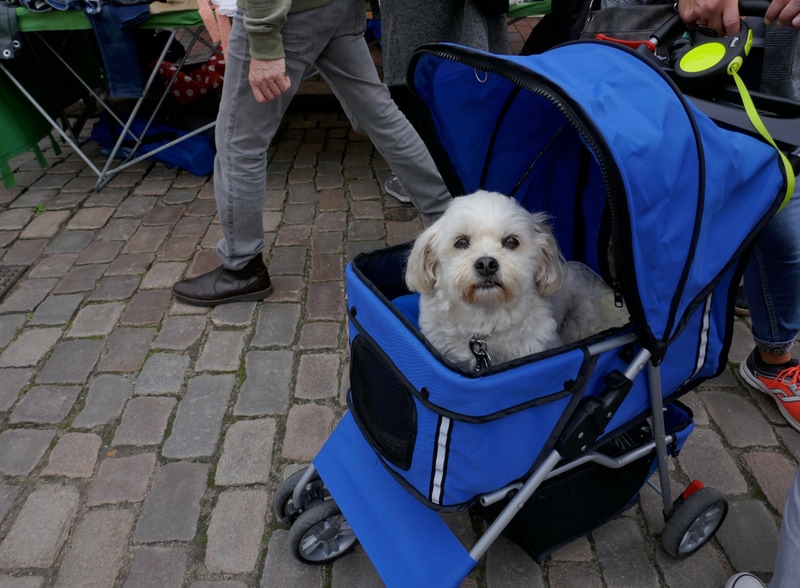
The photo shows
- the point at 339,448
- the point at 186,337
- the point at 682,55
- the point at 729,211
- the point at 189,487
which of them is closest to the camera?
the point at 729,211

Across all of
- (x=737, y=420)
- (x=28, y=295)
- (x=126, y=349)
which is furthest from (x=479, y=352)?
(x=28, y=295)

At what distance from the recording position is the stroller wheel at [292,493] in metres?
2.10

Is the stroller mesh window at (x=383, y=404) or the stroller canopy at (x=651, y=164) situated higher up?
the stroller canopy at (x=651, y=164)

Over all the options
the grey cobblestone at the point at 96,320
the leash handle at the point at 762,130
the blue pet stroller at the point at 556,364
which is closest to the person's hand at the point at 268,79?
the blue pet stroller at the point at 556,364

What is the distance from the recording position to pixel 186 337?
3.11 m

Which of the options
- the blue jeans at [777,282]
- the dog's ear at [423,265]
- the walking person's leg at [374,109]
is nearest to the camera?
the dog's ear at [423,265]

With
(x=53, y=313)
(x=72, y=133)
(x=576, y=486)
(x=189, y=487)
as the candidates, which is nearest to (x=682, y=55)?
(x=576, y=486)

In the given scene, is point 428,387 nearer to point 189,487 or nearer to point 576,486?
point 576,486

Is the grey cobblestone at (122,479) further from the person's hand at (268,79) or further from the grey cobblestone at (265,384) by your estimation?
the person's hand at (268,79)

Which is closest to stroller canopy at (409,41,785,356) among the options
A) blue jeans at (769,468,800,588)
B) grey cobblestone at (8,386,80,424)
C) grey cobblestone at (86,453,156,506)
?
blue jeans at (769,468,800,588)

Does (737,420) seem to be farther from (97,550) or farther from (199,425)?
(97,550)

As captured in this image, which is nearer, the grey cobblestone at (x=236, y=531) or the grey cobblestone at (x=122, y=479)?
the grey cobblestone at (x=236, y=531)

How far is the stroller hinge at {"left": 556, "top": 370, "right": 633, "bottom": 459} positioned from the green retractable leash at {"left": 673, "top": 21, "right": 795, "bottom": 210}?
0.65 meters

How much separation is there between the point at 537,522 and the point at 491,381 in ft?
2.59
